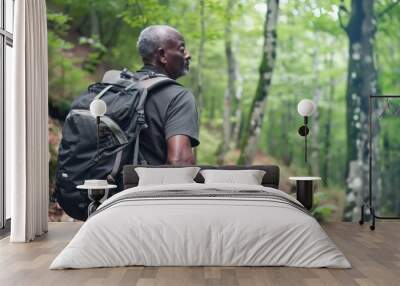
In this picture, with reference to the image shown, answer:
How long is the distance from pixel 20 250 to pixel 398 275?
314 cm

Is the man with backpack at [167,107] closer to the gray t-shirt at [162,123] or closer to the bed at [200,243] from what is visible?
the gray t-shirt at [162,123]

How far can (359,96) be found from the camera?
25.3 ft

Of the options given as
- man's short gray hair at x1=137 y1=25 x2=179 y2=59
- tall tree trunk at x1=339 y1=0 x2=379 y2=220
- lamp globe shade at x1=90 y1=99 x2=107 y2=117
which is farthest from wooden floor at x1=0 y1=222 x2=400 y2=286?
man's short gray hair at x1=137 y1=25 x2=179 y2=59

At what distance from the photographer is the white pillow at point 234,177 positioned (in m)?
6.32

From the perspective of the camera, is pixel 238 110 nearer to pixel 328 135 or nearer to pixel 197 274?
pixel 328 135

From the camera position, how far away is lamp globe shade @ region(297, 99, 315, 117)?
6.97 meters

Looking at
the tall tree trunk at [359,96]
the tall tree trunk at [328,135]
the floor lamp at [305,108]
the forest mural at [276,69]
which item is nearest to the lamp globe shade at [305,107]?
the floor lamp at [305,108]

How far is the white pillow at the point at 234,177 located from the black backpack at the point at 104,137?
3.71ft

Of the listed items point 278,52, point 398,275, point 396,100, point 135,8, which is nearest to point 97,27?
point 135,8

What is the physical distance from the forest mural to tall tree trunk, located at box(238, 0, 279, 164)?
0.01 meters

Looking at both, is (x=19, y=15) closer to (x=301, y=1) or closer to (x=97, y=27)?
(x=97, y=27)

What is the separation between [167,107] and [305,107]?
1570 millimetres

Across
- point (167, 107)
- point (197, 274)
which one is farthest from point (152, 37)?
point (197, 274)

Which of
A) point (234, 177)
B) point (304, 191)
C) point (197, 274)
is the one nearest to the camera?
point (197, 274)
